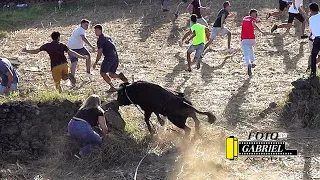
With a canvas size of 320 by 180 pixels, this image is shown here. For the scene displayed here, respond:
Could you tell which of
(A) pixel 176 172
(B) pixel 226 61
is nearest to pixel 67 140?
(A) pixel 176 172

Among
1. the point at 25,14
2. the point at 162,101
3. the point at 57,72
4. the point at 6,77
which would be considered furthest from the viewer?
the point at 25,14

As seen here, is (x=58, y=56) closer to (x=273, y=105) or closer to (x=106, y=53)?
(x=106, y=53)

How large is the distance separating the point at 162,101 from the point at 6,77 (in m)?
3.60

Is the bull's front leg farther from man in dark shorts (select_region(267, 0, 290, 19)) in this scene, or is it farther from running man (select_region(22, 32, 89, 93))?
man in dark shorts (select_region(267, 0, 290, 19))

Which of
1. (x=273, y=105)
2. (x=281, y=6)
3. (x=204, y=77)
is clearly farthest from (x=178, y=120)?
(x=281, y=6)

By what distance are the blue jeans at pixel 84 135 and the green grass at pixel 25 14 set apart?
10823mm

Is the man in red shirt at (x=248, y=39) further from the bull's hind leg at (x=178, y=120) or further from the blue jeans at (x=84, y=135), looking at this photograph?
the blue jeans at (x=84, y=135)

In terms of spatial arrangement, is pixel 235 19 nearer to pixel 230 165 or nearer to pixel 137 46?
pixel 137 46

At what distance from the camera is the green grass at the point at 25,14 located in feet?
60.5

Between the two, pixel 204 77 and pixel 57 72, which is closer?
pixel 57 72

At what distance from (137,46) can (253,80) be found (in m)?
4.45

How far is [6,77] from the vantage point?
1037cm

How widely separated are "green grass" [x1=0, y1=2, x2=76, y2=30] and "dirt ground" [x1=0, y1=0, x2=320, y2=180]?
468 millimetres

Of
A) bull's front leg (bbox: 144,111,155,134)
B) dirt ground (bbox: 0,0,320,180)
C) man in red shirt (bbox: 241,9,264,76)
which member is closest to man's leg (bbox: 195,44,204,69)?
dirt ground (bbox: 0,0,320,180)
